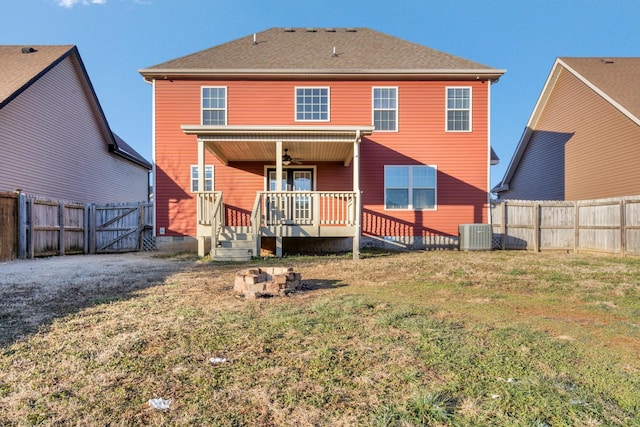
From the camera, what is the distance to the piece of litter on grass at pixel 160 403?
1.97 m

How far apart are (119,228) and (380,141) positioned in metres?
9.69

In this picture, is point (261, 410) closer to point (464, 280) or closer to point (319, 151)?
point (464, 280)

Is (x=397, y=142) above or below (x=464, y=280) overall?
above

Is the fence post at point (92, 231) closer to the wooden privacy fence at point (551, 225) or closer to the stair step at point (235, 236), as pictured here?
the stair step at point (235, 236)

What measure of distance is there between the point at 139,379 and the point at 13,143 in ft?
43.2

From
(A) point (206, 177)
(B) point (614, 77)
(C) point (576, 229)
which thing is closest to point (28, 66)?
(A) point (206, 177)

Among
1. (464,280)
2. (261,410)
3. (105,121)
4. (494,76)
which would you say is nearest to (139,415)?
(261,410)

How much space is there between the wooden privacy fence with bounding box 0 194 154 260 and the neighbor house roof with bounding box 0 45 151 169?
11.5 feet

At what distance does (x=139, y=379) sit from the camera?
230cm

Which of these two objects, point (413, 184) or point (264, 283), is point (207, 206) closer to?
point (264, 283)

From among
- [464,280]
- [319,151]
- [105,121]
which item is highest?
[105,121]

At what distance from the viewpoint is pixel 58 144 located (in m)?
13.5

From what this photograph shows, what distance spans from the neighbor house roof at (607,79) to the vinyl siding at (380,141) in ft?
14.8

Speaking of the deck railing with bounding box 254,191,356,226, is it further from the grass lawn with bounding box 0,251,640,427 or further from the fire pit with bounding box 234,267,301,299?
the grass lawn with bounding box 0,251,640,427
